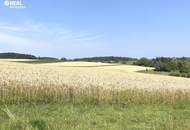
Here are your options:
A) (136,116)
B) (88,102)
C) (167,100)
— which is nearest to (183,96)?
(167,100)

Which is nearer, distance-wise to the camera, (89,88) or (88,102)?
(88,102)

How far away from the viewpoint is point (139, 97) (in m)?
21.5

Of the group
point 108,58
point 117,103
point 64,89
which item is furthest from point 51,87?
point 108,58

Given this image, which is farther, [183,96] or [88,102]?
[183,96]

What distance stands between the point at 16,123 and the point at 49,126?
89cm

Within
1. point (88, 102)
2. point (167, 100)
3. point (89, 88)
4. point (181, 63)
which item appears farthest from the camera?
point (181, 63)

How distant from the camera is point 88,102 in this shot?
18.7 metres

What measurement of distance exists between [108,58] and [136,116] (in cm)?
8232

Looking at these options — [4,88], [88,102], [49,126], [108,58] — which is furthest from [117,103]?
[108,58]

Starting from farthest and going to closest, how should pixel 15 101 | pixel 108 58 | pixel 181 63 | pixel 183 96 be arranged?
1. pixel 108 58
2. pixel 181 63
3. pixel 183 96
4. pixel 15 101

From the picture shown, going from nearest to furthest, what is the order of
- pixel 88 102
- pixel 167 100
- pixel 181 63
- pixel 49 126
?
1. pixel 49 126
2. pixel 88 102
3. pixel 167 100
4. pixel 181 63

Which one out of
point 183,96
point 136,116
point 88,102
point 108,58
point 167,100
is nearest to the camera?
point 136,116

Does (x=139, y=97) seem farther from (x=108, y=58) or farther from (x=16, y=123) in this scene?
(x=108, y=58)

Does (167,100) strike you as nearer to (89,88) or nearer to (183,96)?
(183,96)
